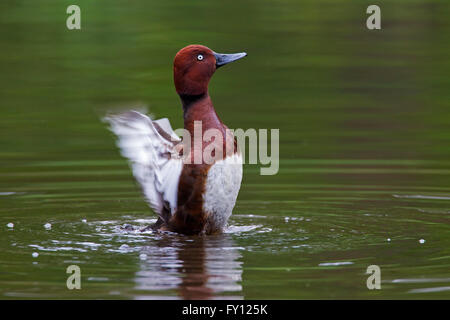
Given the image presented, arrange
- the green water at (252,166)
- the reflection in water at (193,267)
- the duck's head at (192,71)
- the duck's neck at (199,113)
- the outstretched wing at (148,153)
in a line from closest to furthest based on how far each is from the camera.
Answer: the reflection in water at (193,267)
the green water at (252,166)
the outstretched wing at (148,153)
the duck's neck at (199,113)
the duck's head at (192,71)

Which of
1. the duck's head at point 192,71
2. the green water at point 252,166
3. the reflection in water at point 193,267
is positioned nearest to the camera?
the reflection in water at point 193,267

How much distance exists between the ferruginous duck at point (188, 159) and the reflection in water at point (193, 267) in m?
0.20

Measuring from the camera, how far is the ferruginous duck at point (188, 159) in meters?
8.09

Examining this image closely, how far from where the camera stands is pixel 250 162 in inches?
463

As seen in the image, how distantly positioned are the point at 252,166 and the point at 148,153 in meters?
3.60

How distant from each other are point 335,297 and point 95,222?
3002 millimetres

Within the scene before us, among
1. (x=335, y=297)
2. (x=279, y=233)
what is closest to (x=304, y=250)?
(x=279, y=233)

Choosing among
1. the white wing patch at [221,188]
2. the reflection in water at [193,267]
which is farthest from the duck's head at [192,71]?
the reflection in water at [193,267]

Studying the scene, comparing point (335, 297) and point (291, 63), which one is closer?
point (335, 297)

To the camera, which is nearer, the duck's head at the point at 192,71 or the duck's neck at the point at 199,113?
the duck's neck at the point at 199,113

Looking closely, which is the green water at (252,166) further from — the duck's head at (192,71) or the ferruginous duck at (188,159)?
the duck's head at (192,71)

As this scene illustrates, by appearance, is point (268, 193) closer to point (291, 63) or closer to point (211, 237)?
point (211, 237)

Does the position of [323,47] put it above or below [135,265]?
above

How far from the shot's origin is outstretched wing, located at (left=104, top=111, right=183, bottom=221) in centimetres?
801
